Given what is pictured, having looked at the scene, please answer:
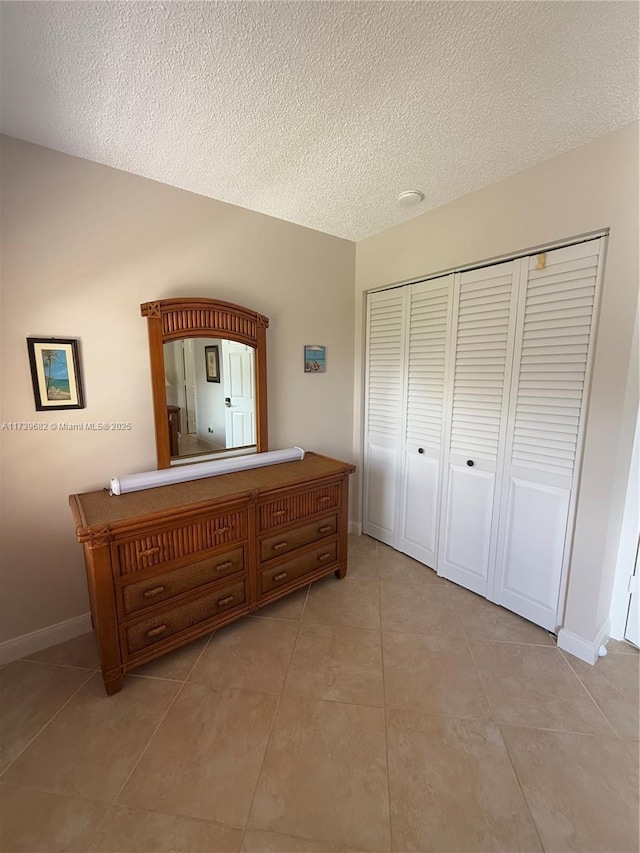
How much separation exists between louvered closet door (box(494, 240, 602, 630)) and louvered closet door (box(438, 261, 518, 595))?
8 centimetres

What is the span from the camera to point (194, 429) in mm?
2096

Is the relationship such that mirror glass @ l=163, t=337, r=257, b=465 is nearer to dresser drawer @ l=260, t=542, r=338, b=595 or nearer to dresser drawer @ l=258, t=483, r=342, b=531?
dresser drawer @ l=258, t=483, r=342, b=531

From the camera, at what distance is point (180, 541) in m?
Answer: 1.59

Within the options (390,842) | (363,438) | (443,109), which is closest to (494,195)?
(443,109)

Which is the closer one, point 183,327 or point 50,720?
point 50,720

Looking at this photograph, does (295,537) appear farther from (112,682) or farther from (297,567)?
(112,682)

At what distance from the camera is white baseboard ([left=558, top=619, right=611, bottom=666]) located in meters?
1.68

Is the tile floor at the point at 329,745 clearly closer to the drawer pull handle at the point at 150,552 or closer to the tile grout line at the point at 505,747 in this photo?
the tile grout line at the point at 505,747

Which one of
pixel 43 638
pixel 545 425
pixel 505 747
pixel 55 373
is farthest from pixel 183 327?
pixel 505 747

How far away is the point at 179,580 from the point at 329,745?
918mm

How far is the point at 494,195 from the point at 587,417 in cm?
129

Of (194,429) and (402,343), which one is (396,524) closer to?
(402,343)

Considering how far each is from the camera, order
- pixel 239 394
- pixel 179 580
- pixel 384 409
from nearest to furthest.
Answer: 1. pixel 179 580
2. pixel 239 394
3. pixel 384 409

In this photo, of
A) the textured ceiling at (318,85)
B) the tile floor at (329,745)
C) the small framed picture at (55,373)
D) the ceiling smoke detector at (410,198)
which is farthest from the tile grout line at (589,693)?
the small framed picture at (55,373)
